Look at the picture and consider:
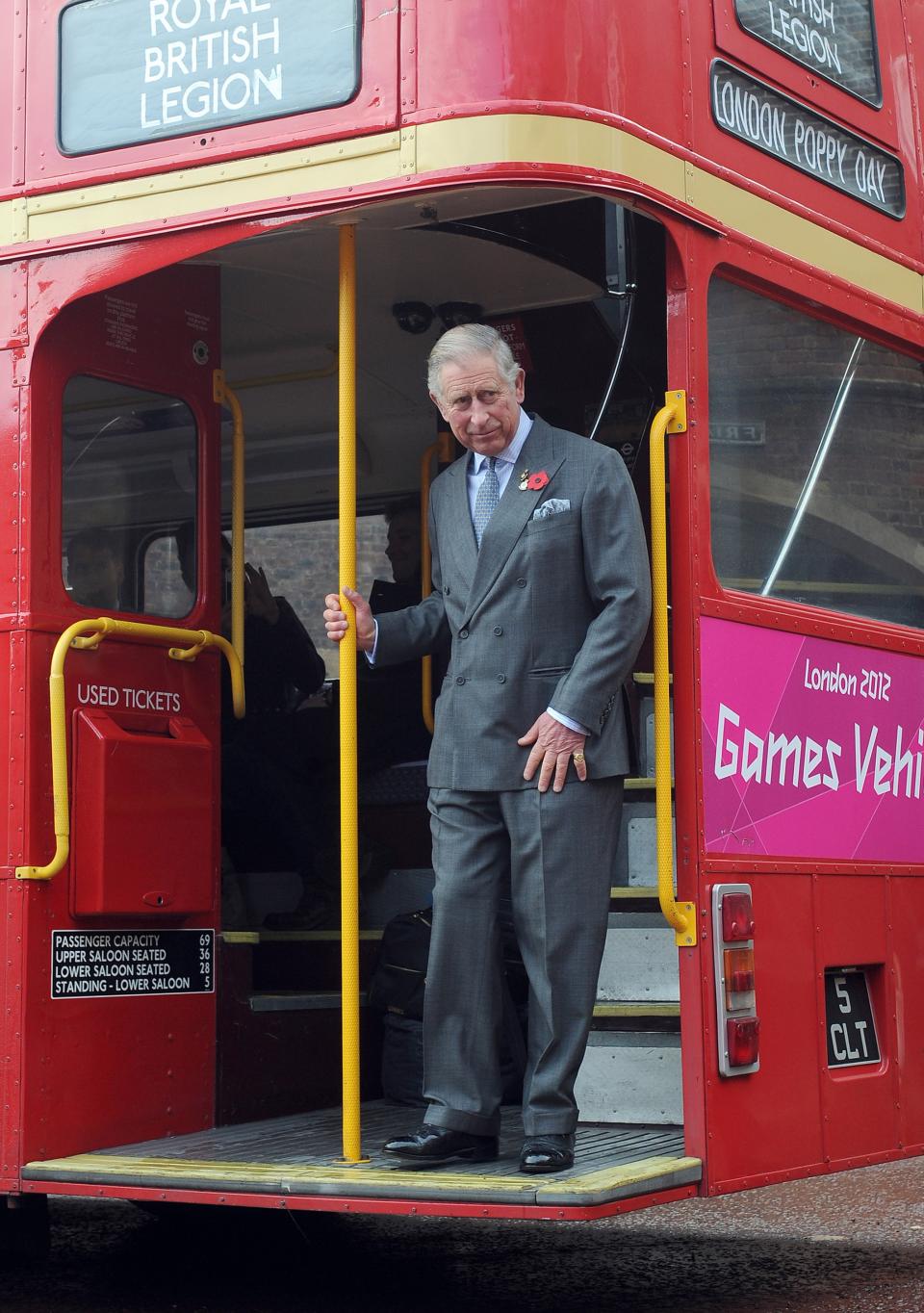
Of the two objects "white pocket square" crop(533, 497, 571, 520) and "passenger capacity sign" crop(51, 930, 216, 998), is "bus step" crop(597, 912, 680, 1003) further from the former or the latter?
"white pocket square" crop(533, 497, 571, 520)

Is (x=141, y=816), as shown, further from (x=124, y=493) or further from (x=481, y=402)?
(x=481, y=402)

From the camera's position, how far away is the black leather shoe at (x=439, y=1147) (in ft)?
13.6

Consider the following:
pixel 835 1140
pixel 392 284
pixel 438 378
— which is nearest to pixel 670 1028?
pixel 835 1140

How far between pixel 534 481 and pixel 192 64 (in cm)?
121

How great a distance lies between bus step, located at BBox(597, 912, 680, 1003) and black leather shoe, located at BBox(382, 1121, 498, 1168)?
2.36ft

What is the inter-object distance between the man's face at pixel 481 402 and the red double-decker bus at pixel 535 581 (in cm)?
23

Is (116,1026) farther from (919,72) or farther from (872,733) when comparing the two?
(919,72)

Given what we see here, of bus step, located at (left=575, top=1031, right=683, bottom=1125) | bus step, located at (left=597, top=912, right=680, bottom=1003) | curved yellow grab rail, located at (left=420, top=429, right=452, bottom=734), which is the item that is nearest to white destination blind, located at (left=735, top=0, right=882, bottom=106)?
curved yellow grab rail, located at (left=420, top=429, right=452, bottom=734)

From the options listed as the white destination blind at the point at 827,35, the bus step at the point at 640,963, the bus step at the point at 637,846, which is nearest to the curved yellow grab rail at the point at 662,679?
the bus step at the point at 640,963

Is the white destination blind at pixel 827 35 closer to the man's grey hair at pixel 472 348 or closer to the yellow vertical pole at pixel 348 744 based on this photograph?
the man's grey hair at pixel 472 348

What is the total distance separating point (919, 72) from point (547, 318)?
1246 mm

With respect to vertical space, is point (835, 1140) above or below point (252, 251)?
below

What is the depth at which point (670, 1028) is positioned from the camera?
186 inches

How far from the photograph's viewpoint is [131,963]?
477 cm
